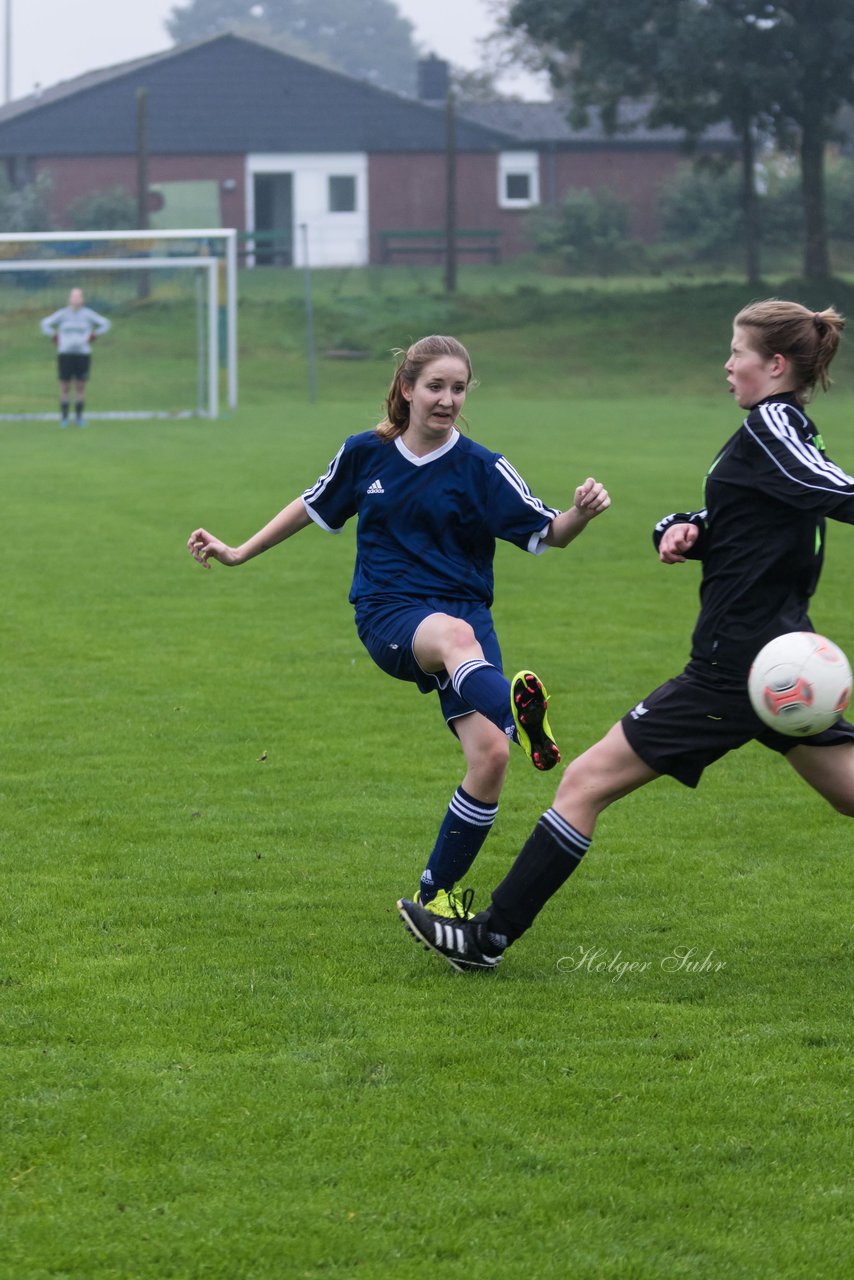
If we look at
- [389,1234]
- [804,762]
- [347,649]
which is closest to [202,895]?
[804,762]

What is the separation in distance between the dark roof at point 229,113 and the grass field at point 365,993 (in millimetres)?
47893

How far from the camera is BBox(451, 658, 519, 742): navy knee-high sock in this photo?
15.9 feet

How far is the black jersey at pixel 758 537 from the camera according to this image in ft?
15.0

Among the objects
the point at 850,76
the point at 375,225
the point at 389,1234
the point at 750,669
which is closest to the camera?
the point at 389,1234

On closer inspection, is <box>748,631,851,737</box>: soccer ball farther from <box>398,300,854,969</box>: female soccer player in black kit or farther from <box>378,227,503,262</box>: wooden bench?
<box>378,227,503,262</box>: wooden bench

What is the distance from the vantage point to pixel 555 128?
60906mm

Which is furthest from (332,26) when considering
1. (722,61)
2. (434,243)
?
(722,61)

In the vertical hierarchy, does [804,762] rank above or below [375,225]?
below

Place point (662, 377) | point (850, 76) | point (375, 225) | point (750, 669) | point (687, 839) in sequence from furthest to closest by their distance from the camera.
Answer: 1. point (375, 225)
2. point (850, 76)
3. point (662, 377)
4. point (687, 839)
5. point (750, 669)

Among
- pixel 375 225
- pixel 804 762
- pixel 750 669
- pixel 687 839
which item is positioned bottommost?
pixel 687 839

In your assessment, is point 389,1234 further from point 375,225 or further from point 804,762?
point 375,225

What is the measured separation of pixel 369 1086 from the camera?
4047 mm

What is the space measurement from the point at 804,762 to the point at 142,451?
Result: 18.4m

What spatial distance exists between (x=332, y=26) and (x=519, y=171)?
74166 millimetres
